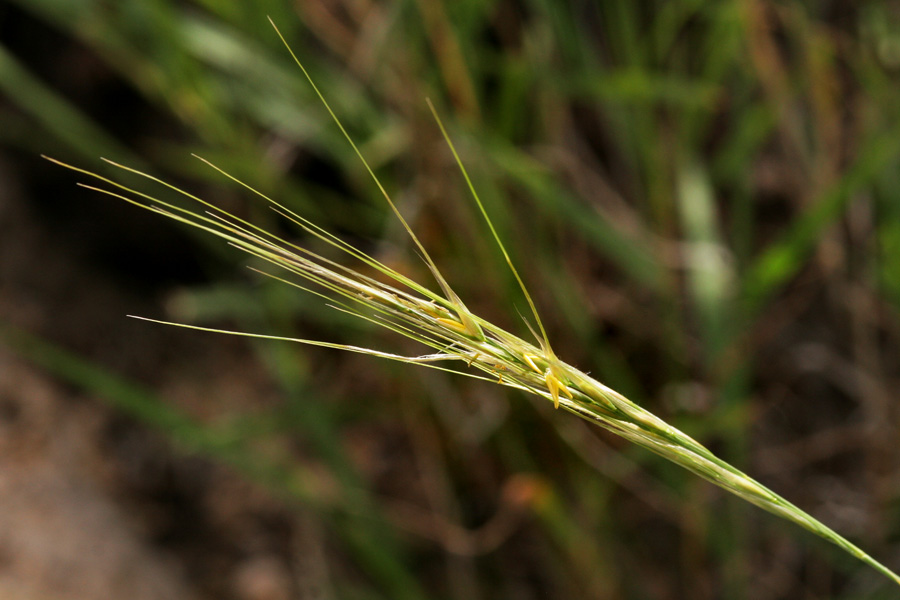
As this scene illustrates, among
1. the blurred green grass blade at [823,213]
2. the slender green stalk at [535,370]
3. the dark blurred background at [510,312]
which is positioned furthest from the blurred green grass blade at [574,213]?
the slender green stalk at [535,370]

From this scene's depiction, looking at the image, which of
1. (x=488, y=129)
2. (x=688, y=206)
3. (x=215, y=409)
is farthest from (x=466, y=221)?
(x=215, y=409)

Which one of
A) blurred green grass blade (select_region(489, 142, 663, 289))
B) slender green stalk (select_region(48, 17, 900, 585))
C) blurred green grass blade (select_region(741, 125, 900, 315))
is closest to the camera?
slender green stalk (select_region(48, 17, 900, 585))

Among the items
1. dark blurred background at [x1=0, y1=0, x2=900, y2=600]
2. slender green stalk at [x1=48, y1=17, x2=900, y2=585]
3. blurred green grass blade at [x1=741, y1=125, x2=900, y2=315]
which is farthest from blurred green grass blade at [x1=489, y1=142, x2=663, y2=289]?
slender green stalk at [x1=48, y1=17, x2=900, y2=585]

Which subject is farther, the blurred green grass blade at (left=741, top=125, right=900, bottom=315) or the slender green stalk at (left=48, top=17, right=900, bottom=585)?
the blurred green grass blade at (left=741, top=125, right=900, bottom=315)

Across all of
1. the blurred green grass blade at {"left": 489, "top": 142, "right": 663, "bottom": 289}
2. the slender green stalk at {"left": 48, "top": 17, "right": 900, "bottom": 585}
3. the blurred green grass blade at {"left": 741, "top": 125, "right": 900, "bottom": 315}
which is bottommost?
the slender green stalk at {"left": 48, "top": 17, "right": 900, "bottom": 585}

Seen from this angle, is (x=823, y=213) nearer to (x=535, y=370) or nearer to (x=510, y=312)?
(x=510, y=312)

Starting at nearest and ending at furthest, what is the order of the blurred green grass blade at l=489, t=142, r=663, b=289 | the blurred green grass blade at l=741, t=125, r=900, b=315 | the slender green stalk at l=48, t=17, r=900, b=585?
the slender green stalk at l=48, t=17, r=900, b=585, the blurred green grass blade at l=741, t=125, r=900, b=315, the blurred green grass blade at l=489, t=142, r=663, b=289

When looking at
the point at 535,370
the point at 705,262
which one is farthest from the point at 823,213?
the point at 535,370

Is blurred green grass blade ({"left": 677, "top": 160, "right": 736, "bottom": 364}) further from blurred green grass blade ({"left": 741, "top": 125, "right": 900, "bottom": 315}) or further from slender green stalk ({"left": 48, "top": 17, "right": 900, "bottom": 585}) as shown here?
slender green stalk ({"left": 48, "top": 17, "right": 900, "bottom": 585})

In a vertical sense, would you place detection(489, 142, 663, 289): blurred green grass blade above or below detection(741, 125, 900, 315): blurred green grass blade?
below
